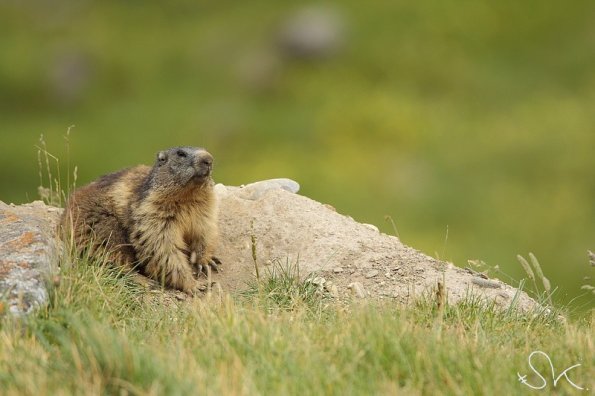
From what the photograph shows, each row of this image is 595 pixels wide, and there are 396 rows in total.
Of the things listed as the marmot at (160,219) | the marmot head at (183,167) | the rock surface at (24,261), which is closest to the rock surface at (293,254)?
the rock surface at (24,261)

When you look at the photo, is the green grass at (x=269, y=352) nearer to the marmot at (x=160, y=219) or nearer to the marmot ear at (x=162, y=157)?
the marmot at (x=160, y=219)

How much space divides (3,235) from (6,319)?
1.30 m

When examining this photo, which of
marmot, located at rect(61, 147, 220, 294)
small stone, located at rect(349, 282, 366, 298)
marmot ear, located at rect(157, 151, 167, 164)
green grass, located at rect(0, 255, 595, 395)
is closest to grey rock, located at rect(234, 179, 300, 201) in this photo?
marmot, located at rect(61, 147, 220, 294)

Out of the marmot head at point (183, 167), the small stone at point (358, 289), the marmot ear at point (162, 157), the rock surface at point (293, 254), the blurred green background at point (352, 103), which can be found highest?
the blurred green background at point (352, 103)

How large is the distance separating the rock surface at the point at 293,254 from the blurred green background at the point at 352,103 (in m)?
8.67

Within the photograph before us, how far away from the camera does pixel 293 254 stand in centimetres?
793

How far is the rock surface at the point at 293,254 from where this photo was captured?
647cm

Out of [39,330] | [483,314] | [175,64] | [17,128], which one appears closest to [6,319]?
[39,330]

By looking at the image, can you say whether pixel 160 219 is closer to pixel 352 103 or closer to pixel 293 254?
pixel 293 254

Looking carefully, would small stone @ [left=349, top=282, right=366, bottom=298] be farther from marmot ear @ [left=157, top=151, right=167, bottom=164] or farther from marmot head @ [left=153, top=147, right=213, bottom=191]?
marmot ear @ [left=157, top=151, right=167, bottom=164]

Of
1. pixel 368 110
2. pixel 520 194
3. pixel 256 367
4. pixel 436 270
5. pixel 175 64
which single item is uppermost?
pixel 175 64

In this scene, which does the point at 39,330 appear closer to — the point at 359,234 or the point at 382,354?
the point at 382,354

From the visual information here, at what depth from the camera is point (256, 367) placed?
486 cm

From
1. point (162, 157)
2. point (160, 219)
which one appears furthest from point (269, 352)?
point (162, 157)
